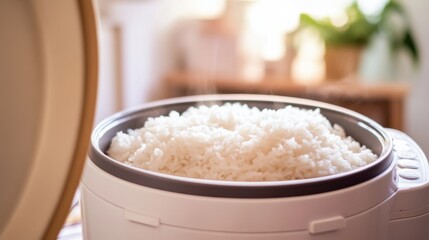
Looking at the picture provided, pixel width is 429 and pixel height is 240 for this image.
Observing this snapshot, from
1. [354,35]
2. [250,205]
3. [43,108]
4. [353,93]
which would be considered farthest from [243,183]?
[354,35]

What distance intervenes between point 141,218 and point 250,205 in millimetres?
106

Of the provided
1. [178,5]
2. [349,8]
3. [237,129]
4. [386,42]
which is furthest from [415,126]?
[237,129]

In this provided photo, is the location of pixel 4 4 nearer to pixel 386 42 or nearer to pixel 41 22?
pixel 41 22

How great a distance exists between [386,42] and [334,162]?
4.98ft

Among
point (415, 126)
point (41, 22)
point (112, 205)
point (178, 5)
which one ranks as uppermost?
point (41, 22)

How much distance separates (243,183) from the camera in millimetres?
449

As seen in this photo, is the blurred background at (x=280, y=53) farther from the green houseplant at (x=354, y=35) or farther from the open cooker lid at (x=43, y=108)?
the open cooker lid at (x=43, y=108)

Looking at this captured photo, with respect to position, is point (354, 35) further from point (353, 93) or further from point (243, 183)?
point (243, 183)

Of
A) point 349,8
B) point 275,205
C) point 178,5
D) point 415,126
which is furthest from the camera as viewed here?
point 178,5

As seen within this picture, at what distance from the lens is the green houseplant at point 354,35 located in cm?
178

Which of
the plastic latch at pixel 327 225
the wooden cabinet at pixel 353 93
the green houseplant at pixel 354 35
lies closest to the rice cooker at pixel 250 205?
the plastic latch at pixel 327 225

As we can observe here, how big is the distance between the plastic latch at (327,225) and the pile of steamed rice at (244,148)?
0.06 m

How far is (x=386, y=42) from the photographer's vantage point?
1.91m

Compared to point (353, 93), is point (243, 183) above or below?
above
